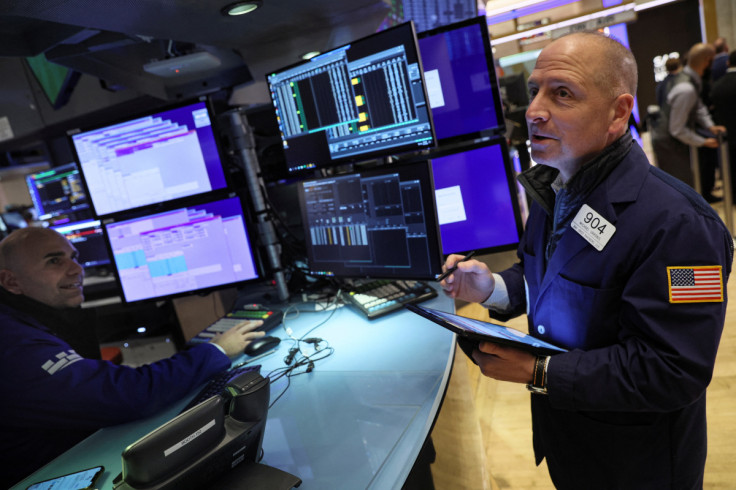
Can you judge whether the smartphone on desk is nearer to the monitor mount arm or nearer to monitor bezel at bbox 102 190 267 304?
monitor bezel at bbox 102 190 267 304

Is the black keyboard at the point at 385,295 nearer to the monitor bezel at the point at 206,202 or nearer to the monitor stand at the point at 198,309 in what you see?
the monitor bezel at the point at 206,202

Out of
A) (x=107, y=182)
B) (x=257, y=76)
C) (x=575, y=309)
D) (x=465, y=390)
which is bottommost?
(x=465, y=390)

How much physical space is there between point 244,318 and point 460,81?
4.12 ft

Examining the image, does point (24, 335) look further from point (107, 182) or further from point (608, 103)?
point (608, 103)

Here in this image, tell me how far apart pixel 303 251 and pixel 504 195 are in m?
0.98

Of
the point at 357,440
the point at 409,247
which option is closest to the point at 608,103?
the point at 409,247

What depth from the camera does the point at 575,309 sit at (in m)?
1.04

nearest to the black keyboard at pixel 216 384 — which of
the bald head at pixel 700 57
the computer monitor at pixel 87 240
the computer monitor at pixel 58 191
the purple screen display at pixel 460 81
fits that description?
the purple screen display at pixel 460 81

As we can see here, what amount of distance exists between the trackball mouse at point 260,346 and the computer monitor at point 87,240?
217 cm

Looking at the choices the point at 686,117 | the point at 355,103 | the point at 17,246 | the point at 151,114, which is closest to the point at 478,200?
the point at 355,103

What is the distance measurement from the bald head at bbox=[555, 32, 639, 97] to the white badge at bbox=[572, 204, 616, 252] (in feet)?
0.84

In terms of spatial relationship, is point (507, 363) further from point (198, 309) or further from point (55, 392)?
point (198, 309)

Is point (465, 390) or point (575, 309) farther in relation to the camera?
point (465, 390)

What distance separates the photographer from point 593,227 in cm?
100
